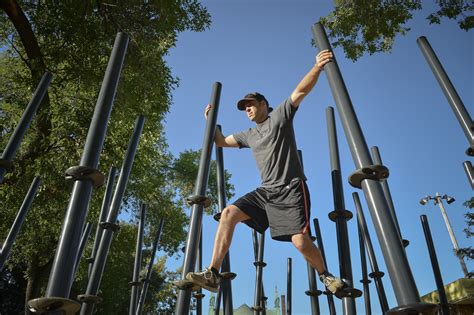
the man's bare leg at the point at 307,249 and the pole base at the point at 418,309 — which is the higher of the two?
the man's bare leg at the point at 307,249

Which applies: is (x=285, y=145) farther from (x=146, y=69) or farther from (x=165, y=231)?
(x=165, y=231)

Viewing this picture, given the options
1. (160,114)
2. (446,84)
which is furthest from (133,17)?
(446,84)

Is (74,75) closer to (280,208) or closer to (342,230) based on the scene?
(280,208)

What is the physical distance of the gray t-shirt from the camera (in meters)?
3.57

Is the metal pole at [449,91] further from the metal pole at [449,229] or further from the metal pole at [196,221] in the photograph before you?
the metal pole at [449,229]

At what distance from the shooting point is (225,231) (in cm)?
328

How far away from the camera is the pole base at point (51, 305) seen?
1.51m

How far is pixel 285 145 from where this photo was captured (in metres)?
3.71

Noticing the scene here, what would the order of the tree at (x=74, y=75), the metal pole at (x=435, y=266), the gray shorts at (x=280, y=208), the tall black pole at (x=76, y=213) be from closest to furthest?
the tall black pole at (x=76, y=213)
the gray shorts at (x=280, y=208)
the metal pole at (x=435, y=266)
the tree at (x=74, y=75)

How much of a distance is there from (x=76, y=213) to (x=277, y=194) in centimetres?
201

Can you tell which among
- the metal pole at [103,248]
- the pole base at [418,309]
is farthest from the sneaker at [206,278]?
the pole base at [418,309]

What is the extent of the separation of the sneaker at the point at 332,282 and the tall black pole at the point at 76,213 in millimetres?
1927

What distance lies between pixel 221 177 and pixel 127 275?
15.7 meters

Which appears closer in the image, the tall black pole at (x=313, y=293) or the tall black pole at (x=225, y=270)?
the tall black pole at (x=225, y=270)
